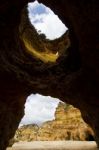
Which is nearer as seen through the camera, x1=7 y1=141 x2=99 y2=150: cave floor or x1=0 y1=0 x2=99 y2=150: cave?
x1=0 y1=0 x2=99 y2=150: cave

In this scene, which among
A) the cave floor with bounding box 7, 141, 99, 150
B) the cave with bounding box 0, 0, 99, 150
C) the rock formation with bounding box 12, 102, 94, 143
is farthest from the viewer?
the rock formation with bounding box 12, 102, 94, 143

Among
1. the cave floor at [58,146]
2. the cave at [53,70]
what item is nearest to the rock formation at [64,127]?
the cave floor at [58,146]

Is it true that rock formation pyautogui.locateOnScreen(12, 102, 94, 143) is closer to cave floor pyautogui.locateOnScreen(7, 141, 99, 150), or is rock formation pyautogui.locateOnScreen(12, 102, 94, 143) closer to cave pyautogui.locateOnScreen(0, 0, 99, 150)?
cave floor pyautogui.locateOnScreen(7, 141, 99, 150)

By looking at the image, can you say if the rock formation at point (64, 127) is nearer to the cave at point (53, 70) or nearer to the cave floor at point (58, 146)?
the cave floor at point (58, 146)

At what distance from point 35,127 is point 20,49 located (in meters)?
16.3

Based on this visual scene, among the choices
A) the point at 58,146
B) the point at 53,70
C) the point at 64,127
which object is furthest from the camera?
the point at 64,127

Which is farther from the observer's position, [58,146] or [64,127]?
[64,127]

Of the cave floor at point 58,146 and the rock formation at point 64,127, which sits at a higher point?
the rock formation at point 64,127

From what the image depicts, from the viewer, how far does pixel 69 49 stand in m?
6.87

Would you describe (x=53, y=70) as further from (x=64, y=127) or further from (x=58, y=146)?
(x=64, y=127)

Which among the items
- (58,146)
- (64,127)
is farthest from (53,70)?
(64,127)

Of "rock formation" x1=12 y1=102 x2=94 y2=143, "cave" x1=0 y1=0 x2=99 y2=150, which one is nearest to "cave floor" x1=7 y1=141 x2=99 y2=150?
"rock formation" x1=12 y1=102 x2=94 y2=143

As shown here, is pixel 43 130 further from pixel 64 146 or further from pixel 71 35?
pixel 71 35

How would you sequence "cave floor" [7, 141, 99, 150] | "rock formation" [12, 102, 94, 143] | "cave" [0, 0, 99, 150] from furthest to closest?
1. "rock formation" [12, 102, 94, 143]
2. "cave floor" [7, 141, 99, 150]
3. "cave" [0, 0, 99, 150]
